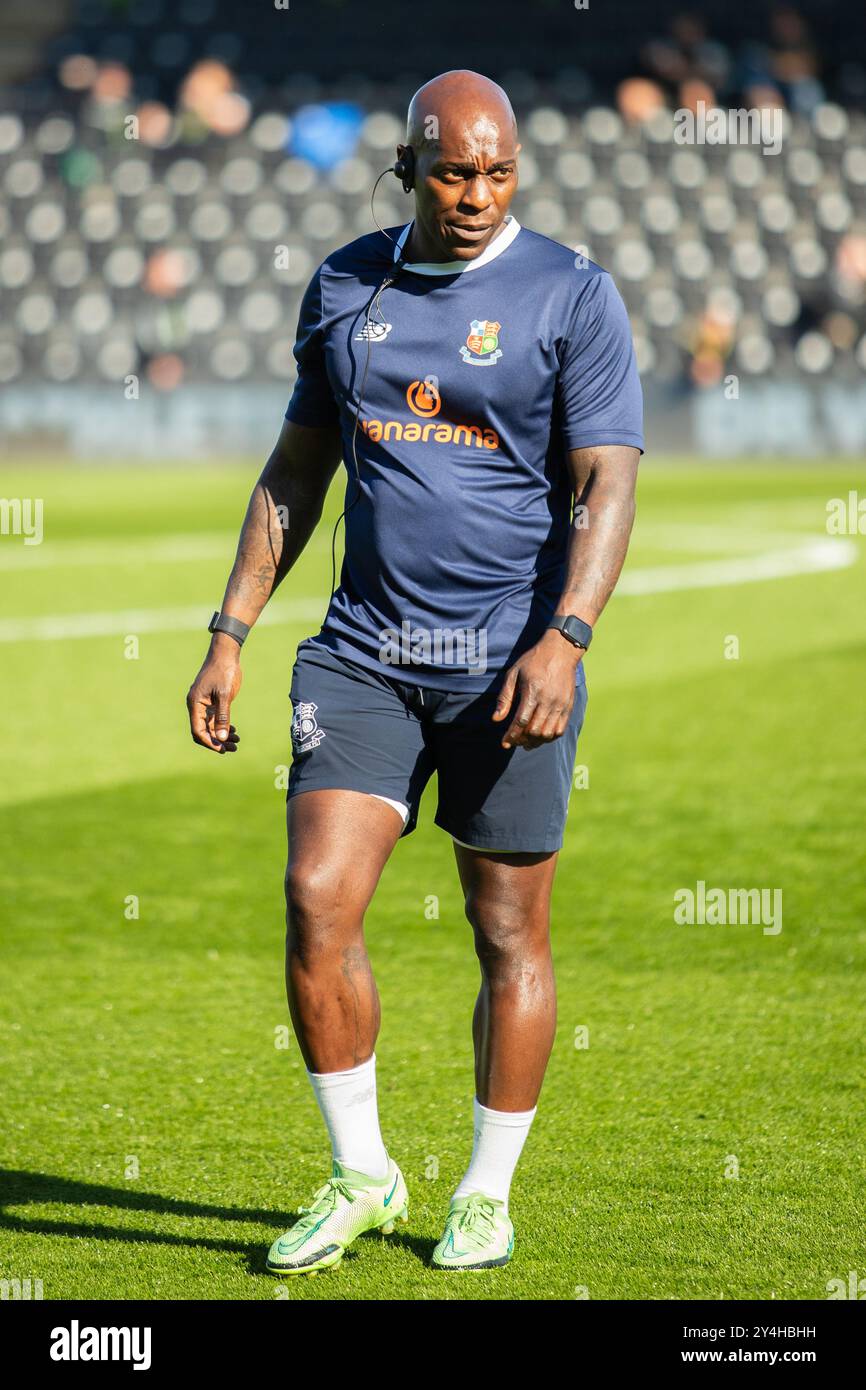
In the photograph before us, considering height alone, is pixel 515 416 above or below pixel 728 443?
below

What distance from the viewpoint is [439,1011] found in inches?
199

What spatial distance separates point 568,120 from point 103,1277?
34.3 metres

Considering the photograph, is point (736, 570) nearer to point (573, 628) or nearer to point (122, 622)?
point (122, 622)

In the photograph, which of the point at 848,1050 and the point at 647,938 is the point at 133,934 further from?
the point at 848,1050

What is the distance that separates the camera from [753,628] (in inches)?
500

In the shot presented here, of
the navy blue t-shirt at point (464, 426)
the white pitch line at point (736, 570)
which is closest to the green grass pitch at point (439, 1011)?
the navy blue t-shirt at point (464, 426)

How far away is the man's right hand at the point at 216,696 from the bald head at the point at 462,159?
36.0 inches

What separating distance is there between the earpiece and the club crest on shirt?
30 cm

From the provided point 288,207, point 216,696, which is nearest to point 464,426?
point 216,696

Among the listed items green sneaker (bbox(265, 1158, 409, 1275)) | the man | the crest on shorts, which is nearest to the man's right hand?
the man

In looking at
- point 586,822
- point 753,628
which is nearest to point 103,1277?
point 586,822

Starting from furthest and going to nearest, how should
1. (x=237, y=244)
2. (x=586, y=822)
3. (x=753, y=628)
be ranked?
(x=237, y=244) → (x=753, y=628) → (x=586, y=822)

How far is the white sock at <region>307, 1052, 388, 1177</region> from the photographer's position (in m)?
3.42
